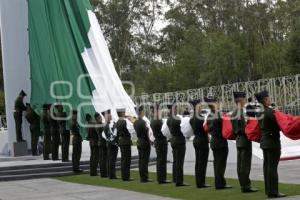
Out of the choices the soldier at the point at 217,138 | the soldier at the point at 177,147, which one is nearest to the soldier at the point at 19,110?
the soldier at the point at 177,147

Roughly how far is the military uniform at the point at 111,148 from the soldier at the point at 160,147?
1.77m

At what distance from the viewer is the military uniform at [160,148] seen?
12.4 m

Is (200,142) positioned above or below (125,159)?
above

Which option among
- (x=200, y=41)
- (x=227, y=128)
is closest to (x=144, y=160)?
(x=227, y=128)

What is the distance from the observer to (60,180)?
15.5 m

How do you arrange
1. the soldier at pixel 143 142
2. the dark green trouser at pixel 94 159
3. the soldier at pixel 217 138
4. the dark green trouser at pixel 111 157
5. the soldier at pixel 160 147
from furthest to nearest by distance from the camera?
the dark green trouser at pixel 94 159
the dark green trouser at pixel 111 157
the soldier at pixel 143 142
the soldier at pixel 160 147
the soldier at pixel 217 138

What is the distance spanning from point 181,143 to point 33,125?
8.71 metres

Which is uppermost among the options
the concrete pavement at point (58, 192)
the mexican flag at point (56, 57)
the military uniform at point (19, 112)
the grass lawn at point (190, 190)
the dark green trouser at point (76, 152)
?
the mexican flag at point (56, 57)

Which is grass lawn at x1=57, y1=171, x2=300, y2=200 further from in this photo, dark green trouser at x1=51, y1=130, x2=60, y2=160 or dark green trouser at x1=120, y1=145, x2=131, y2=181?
dark green trouser at x1=51, y1=130, x2=60, y2=160

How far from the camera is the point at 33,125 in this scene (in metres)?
19.4

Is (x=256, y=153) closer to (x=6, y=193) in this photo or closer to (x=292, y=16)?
(x=6, y=193)

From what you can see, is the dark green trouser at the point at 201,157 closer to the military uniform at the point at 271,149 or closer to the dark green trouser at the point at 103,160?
the military uniform at the point at 271,149

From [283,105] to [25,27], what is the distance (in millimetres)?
9117

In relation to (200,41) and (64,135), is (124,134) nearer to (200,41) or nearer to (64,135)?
(64,135)
